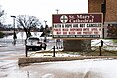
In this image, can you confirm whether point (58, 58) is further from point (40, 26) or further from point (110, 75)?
point (40, 26)

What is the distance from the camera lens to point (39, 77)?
14.4 meters

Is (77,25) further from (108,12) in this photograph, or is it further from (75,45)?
(108,12)

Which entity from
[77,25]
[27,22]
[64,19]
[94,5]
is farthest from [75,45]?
[27,22]

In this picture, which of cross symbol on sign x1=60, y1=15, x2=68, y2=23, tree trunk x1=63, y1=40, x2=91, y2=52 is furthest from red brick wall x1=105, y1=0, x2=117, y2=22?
cross symbol on sign x1=60, y1=15, x2=68, y2=23

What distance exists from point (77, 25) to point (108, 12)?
39.5 m

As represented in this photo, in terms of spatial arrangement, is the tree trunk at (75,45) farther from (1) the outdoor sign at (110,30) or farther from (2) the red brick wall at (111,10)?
(2) the red brick wall at (111,10)

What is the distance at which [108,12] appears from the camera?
64.9 meters

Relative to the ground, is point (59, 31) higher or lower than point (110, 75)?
higher

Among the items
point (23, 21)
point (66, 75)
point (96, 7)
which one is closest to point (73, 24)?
point (66, 75)

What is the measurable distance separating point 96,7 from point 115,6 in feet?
20.0

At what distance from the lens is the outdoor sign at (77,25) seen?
85.9ft

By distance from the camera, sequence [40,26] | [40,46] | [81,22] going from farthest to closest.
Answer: [40,26] < [40,46] < [81,22]

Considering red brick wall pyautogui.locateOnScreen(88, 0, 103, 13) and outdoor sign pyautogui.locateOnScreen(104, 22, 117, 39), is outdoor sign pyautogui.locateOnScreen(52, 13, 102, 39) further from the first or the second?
red brick wall pyautogui.locateOnScreen(88, 0, 103, 13)

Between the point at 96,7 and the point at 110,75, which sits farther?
the point at 96,7
